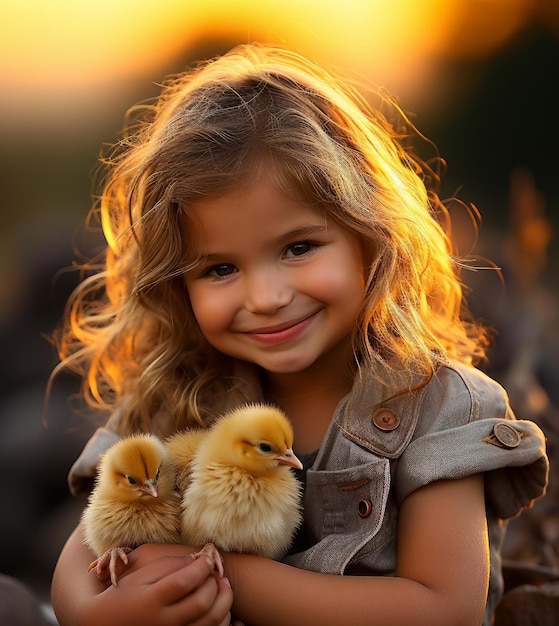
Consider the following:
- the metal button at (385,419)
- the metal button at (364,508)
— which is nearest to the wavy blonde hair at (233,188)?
the metal button at (385,419)

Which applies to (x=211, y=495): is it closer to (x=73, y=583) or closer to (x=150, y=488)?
(x=150, y=488)

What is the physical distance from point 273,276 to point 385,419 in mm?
403

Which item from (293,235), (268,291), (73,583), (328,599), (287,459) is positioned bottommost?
(73,583)

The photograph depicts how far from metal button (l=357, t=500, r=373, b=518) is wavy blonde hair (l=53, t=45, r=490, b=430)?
33cm

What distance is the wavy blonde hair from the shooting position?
2029 millimetres

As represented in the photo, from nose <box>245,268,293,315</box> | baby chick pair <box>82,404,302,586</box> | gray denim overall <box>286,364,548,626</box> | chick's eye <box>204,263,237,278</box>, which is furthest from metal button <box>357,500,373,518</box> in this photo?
chick's eye <box>204,263,237,278</box>

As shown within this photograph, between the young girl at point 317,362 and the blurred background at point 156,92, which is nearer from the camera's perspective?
the young girl at point 317,362

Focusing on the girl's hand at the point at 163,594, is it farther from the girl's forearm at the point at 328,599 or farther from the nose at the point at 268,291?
the nose at the point at 268,291

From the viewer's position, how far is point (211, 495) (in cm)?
182

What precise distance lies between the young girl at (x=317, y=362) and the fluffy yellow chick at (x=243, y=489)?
0.06m

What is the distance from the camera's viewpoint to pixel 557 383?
12.7 feet

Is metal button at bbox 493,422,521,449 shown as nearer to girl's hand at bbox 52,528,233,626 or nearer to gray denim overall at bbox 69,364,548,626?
gray denim overall at bbox 69,364,548,626

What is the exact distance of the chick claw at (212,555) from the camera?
1818 mm

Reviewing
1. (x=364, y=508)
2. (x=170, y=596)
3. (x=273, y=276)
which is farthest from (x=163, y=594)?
(x=273, y=276)
